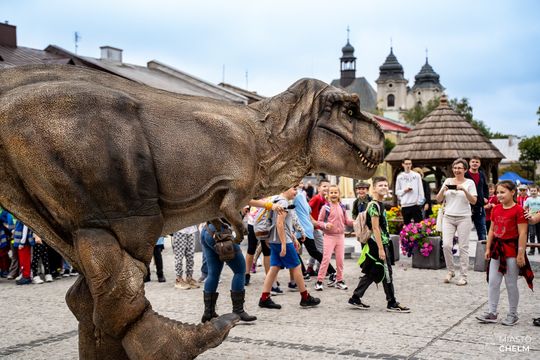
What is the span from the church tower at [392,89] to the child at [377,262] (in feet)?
352

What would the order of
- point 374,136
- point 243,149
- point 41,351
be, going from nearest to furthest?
point 243,149 < point 374,136 < point 41,351

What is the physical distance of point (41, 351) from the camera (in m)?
6.47

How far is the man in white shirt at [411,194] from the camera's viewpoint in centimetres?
1352

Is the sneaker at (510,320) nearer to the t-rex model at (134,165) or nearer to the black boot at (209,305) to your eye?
the black boot at (209,305)

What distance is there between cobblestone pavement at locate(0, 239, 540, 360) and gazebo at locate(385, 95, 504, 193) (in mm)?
9009

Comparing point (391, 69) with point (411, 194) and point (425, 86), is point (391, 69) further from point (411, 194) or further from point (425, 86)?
point (411, 194)

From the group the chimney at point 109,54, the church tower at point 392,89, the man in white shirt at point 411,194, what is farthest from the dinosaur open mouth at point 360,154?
the church tower at point 392,89

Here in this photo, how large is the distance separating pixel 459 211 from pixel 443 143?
9.72 metres

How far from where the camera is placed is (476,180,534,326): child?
7531 mm

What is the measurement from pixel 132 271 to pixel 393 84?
11660 cm

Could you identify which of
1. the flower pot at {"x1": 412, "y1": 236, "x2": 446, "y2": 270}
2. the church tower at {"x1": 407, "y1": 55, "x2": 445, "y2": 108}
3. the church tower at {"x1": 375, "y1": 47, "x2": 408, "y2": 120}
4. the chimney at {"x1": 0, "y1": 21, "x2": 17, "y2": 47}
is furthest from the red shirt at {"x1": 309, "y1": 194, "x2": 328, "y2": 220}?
the church tower at {"x1": 407, "y1": 55, "x2": 445, "y2": 108}

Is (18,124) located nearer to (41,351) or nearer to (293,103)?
(293,103)

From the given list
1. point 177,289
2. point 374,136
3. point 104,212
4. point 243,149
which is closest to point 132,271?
point 104,212

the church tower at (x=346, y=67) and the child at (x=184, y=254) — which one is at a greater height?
the church tower at (x=346, y=67)
